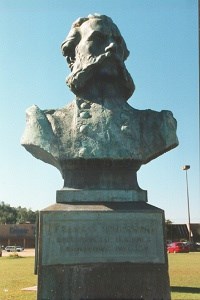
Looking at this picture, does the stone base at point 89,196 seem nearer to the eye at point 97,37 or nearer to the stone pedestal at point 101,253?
the stone pedestal at point 101,253

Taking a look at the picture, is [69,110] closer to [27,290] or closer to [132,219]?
[132,219]

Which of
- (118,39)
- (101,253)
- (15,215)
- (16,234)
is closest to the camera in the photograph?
(101,253)

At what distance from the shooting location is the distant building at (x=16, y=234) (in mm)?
61000

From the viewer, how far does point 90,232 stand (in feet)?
12.6

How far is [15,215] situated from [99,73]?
314 feet

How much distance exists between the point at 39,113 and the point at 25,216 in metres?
92.1

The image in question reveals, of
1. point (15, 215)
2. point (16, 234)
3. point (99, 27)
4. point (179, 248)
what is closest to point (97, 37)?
point (99, 27)

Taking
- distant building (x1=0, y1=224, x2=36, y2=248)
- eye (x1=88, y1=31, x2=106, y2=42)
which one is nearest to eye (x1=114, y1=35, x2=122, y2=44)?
eye (x1=88, y1=31, x2=106, y2=42)

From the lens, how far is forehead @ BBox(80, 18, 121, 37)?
15.2 feet

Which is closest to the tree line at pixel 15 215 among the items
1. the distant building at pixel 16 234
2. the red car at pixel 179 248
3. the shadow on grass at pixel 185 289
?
the distant building at pixel 16 234

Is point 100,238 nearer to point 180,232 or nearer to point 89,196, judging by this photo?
point 89,196

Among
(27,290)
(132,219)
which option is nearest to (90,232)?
(132,219)

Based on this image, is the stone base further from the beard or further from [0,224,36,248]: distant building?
[0,224,36,248]: distant building

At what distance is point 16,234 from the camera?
6197 cm
